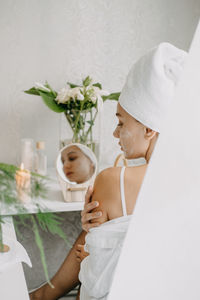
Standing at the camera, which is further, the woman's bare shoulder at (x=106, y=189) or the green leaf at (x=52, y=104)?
the green leaf at (x=52, y=104)

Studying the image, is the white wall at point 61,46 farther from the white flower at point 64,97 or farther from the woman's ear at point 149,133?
the woman's ear at point 149,133

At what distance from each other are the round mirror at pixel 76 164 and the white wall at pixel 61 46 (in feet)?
2.03

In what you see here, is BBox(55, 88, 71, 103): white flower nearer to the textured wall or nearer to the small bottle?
the small bottle

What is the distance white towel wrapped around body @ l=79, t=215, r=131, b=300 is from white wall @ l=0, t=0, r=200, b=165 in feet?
3.59

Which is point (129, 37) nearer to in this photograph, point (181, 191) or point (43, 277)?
Result: point (43, 277)

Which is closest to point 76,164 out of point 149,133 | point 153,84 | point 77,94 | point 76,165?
point 76,165

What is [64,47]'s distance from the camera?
2.00 meters

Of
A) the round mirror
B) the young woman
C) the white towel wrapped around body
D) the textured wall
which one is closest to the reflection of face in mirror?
the round mirror

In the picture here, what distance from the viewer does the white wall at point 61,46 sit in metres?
1.93

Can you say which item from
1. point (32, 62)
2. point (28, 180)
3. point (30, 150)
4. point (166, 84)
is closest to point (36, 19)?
point (32, 62)

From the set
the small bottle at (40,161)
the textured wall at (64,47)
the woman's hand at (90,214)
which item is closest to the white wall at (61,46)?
the textured wall at (64,47)

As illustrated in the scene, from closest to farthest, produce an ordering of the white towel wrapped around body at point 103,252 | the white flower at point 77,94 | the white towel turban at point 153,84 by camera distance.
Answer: the white towel turban at point 153,84 < the white towel wrapped around body at point 103,252 < the white flower at point 77,94

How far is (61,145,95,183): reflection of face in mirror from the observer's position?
1.35 m

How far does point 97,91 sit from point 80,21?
51 cm
